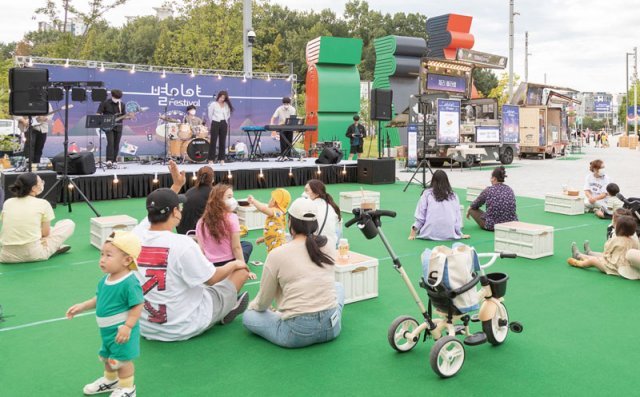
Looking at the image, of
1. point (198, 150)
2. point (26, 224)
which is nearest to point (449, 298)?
point (26, 224)

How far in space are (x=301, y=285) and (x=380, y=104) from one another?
10736 mm

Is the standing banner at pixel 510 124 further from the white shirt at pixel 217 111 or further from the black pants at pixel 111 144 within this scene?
the black pants at pixel 111 144

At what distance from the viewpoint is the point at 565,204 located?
10.3 meters

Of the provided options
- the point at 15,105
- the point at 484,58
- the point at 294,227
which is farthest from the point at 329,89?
the point at 294,227

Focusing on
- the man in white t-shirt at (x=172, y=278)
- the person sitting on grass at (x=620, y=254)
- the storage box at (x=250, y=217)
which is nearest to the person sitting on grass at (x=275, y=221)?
the man in white t-shirt at (x=172, y=278)

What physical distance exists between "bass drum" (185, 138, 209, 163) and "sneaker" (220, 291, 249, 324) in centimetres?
1096

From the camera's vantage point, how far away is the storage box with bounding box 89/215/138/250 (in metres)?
7.27

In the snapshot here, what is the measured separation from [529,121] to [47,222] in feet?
79.8

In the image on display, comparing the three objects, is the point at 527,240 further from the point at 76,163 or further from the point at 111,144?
the point at 111,144

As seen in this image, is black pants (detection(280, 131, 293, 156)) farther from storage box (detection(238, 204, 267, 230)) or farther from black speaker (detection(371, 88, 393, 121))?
storage box (detection(238, 204, 267, 230))

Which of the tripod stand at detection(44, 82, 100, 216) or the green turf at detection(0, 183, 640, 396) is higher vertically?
the tripod stand at detection(44, 82, 100, 216)

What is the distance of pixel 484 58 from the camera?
25594 mm

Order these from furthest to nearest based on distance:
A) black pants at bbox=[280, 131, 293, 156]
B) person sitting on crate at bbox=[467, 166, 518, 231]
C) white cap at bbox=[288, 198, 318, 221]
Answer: black pants at bbox=[280, 131, 293, 156] → person sitting on crate at bbox=[467, 166, 518, 231] → white cap at bbox=[288, 198, 318, 221]

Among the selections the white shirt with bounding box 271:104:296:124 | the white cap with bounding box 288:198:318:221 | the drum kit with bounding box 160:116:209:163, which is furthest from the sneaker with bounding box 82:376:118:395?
the white shirt with bounding box 271:104:296:124
